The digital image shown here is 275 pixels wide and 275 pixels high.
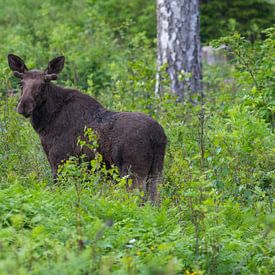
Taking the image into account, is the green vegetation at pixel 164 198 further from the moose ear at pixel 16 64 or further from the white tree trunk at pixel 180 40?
the moose ear at pixel 16 64

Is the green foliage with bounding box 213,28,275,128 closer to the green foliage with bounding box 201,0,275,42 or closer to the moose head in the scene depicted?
the moose head

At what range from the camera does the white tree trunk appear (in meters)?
14.9

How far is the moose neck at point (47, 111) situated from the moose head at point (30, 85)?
8 centimetres

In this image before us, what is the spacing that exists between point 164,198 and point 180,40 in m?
6.22

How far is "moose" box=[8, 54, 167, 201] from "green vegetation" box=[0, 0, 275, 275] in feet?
0.83

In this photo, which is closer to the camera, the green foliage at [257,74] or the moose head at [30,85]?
the moose head at [30,85]

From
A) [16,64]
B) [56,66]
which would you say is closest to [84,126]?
[56,66]

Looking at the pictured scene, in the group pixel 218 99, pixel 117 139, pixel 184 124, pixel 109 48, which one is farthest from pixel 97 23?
pixel 117 139

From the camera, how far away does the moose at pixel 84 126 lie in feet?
32.1

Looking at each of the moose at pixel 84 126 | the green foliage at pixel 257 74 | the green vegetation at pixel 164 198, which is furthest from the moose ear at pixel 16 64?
the green foliage at pixel 257 74

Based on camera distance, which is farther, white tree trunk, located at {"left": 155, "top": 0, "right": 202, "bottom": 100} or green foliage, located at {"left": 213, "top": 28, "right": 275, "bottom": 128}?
white tree trunk, located at {"left": 155, "top": 0, "right": 202, "bottom": 100}

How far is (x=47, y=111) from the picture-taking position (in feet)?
34.8

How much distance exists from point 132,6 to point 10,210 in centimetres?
1620

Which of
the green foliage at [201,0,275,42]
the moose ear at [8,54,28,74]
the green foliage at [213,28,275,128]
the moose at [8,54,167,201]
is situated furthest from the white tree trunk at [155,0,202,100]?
the green foliage at [201,0,275,42]
